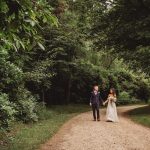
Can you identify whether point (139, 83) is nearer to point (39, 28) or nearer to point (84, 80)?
point (84, 80)

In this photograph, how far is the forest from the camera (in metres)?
21.7

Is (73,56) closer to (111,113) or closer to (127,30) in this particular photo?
(127,30)

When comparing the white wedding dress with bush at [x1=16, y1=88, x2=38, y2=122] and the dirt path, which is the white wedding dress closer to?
the dirt path

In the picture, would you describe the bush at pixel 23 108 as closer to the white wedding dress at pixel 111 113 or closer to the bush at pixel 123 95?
the white wedding dress at pixel 111 113

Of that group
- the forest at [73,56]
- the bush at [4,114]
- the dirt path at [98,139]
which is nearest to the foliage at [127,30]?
the forest at [73,56]

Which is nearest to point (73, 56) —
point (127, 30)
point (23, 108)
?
point (127, 30)

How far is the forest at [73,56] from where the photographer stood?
21.7m

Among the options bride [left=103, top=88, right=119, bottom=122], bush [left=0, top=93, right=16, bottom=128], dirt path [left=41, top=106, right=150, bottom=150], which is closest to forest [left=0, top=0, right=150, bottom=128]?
bush [left=0, top=93, right=16, bottom=128]

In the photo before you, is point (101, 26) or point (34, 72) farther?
point (101, 26)

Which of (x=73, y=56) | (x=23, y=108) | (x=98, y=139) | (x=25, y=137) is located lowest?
(x=98, y=139)

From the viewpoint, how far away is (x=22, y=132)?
57.8ft

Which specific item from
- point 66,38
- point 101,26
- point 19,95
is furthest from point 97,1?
point 19,95

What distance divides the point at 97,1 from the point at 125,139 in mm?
18108

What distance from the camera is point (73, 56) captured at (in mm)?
33125
